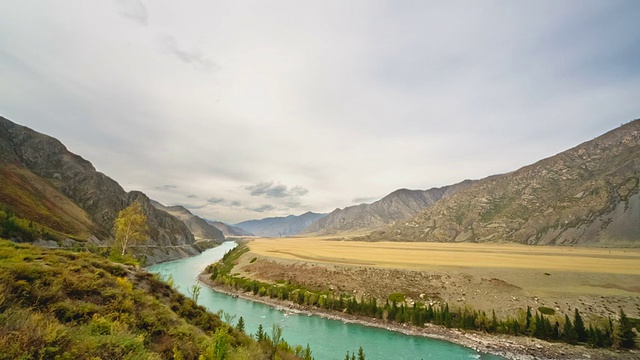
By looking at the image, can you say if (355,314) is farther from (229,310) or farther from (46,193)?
(46,193)

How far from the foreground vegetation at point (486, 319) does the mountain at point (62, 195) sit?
62.0 metres

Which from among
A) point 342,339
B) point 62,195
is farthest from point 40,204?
point 342,339

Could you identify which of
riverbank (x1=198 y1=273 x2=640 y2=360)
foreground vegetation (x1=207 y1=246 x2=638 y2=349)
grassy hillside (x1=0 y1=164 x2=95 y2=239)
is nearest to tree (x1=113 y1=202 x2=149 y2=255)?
grassy hillside (x1=0 y1=164 x2=95 y2=239)

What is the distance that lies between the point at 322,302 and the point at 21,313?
46.2 meters

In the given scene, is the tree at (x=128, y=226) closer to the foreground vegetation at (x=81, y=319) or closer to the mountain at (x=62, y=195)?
the mountain at (x=62, y=195)

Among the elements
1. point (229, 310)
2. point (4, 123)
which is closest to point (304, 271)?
point (229, 310)

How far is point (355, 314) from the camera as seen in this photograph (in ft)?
149

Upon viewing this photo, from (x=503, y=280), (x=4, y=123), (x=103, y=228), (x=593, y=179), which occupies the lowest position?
(x=503, y=280)

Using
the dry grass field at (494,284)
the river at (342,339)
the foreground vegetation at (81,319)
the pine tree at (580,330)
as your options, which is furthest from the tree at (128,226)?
the pine tree at (580,330)

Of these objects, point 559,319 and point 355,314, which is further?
point 355,314

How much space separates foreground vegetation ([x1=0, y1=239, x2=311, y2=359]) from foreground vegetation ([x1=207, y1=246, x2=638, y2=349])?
34.0 metres

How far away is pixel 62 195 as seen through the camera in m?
105

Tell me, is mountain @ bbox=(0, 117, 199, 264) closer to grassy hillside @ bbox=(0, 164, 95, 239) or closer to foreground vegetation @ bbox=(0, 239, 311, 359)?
grassy hillside @ bbox=(0, 164, 95, 239)

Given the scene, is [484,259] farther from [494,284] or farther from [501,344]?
[501,344]
